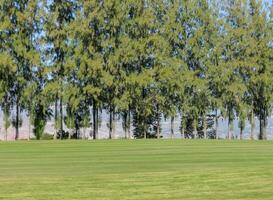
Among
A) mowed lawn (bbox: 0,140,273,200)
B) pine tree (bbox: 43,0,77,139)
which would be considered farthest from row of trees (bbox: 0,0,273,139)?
mowed lawn (bbox: 0,140,273,200)

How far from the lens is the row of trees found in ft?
185

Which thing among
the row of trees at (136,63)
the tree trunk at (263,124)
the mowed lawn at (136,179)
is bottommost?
the mowed lawn at (136,179)

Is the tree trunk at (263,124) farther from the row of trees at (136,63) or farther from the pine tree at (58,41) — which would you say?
the pine tree at (58,41)

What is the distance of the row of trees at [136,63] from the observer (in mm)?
56375

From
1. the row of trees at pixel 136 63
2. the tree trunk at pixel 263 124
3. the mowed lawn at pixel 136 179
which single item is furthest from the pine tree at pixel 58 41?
the mowed lawn at pixel 136 179

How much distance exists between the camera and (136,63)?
197 ft

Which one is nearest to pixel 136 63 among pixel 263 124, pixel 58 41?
pixel 58 41

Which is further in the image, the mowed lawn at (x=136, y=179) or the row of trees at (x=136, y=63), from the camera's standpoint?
the row of trees at (x=136, y=63)

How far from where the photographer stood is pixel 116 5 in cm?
5797

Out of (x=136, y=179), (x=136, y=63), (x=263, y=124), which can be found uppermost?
(x=136, y=63)

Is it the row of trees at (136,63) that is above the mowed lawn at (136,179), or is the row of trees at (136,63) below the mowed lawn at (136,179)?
above

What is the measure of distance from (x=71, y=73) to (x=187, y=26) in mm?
15433

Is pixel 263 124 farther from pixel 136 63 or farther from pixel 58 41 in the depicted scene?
pixel 58 41

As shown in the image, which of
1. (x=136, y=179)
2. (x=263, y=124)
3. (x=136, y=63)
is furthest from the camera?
(x=263, y=124)
